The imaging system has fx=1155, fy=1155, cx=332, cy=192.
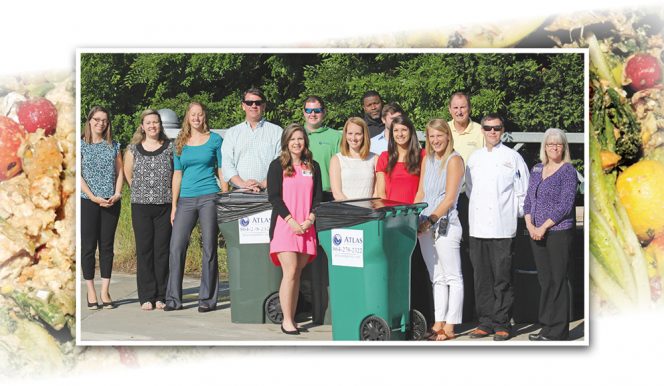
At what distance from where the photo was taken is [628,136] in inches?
343

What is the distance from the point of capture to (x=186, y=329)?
8766mm

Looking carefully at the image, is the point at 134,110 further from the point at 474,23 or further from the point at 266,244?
the point at 474,23

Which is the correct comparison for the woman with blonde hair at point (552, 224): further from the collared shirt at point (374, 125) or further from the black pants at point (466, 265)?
the collared shirt at point (374, 125)

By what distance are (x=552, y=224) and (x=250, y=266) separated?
234cm

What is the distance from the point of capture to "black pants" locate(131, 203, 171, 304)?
30.1 feet

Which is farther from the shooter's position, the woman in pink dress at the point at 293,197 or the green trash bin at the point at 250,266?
the green trash bin at the point at 250,266

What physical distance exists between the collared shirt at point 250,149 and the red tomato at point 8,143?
157cm

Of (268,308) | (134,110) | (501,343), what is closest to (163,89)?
(134,110)

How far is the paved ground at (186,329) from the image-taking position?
28.3 feet

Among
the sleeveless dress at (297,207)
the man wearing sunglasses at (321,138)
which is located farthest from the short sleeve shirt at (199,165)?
the sleeveless dress at (297,207)

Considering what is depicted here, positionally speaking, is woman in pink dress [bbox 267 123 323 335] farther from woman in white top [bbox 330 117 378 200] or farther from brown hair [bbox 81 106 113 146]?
brown hair [bbox 81 106 113 146]

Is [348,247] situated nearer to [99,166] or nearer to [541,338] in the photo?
[541,338]

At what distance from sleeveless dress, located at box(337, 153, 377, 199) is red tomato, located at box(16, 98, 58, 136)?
2236mm

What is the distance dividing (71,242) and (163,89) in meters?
1.50
